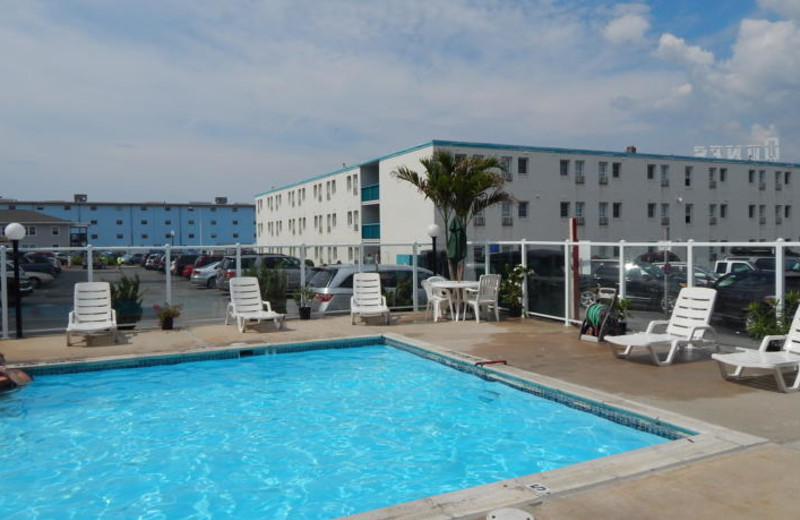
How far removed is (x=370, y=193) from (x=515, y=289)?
94.3 ft

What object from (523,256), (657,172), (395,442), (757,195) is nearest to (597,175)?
(657,172)

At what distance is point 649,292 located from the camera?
10992 mm

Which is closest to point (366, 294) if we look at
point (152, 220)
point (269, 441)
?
point (269, 441)

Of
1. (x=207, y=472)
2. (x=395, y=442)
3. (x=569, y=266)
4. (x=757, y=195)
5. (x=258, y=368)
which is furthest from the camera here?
(x=757, y=195)

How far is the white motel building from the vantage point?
37.3 metres

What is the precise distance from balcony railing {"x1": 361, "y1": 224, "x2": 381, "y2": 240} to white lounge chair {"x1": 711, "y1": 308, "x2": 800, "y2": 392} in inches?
1352

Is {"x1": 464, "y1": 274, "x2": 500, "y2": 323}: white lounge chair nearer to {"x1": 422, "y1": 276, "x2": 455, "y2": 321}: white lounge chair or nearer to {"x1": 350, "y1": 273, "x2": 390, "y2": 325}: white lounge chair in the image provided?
{"x1": 422, "y1": 276, "x2": 455, "y2": 321}: white lounge chair

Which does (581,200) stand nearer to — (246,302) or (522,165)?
(522,165)

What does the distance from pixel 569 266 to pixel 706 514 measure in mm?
9118

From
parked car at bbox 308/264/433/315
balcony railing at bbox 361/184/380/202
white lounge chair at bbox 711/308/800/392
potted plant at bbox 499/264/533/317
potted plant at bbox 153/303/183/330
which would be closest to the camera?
white lounge chair at bbox 711/308/800/392

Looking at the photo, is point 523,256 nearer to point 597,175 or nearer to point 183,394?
point 183,394

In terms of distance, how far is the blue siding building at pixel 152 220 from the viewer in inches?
3578

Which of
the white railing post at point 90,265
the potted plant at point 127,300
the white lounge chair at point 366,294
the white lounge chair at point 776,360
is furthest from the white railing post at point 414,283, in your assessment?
the white lounge chair at point 776,360

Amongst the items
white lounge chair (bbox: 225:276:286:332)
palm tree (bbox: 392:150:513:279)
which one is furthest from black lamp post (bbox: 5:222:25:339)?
palm tree (bbox: 392:150:513:279)
